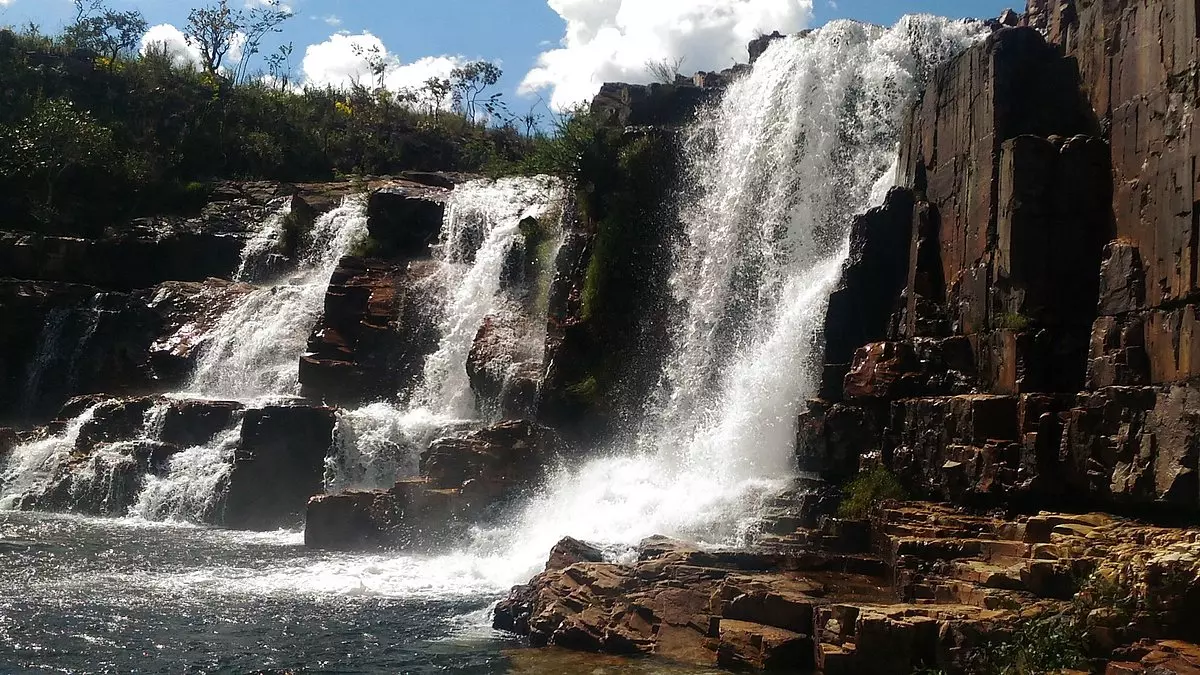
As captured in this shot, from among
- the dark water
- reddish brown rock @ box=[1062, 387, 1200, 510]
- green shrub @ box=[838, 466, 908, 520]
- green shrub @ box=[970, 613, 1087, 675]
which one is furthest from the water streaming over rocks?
green shrub @ box=[970, 613, 1087, 675]

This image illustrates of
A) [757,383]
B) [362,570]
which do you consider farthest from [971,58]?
[362,570]

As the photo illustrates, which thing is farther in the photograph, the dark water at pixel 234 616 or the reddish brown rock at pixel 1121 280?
the reddish brown rock at pixel 1121 280

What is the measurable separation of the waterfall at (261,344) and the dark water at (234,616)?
1217cm

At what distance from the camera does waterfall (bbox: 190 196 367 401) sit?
37.2 meters

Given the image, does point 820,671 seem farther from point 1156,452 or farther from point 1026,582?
point 1156,452

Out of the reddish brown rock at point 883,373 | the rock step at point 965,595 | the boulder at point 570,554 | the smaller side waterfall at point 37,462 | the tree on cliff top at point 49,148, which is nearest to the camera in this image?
the rock step at point 965,595

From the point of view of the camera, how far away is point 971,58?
22875 mm

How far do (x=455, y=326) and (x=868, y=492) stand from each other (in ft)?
59.7

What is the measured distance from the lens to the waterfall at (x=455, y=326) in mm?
29891

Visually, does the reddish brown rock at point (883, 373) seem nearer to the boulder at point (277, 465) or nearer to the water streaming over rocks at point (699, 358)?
the water streaming over rocks at point (699, 358)

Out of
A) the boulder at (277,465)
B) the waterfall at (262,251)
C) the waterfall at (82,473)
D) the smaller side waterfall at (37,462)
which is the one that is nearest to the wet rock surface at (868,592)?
the boulder at (277,465)

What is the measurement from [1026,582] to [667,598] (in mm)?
4753

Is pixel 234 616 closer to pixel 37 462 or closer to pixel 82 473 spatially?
pixel 82 473

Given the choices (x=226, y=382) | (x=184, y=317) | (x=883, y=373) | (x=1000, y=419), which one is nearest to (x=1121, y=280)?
(x=1000, y=419)
